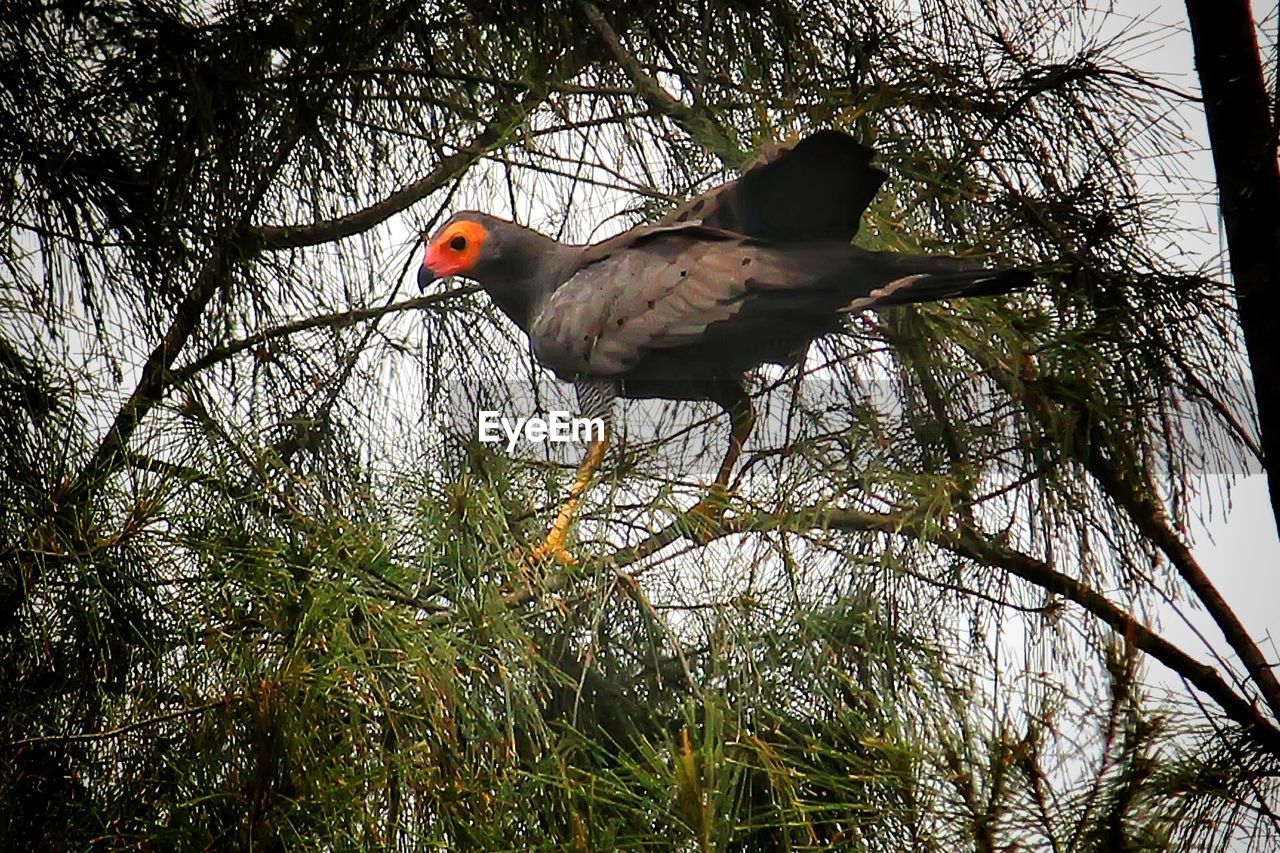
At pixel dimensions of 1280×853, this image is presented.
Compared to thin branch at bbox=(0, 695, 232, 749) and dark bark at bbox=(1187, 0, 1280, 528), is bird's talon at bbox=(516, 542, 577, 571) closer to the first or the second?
thin branch at bbox=(0, 695, 232, 749)

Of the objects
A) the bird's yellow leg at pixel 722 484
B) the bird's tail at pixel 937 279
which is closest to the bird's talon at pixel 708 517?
the bird's yellow leg at pixel 722 484

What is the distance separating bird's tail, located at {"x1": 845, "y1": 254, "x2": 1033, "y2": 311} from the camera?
2.30 ft

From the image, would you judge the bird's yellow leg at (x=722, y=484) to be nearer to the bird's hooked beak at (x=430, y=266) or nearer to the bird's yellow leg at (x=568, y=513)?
the bird's yellow leg at (x=568, y=513)

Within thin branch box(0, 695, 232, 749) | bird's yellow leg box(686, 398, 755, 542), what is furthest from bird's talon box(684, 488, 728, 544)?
thin branch box(0, 695, 232, 749)

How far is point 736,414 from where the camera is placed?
788mm

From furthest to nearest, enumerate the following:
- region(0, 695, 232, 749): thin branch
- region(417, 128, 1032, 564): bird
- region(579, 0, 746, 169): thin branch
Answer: region(579, 0, 746, 169): thin branch, region(417, 128, 1032, 564): bird, region(0, 695, 232, 749): thin branch

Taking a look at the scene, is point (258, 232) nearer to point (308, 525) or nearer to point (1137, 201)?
point (308, 525)

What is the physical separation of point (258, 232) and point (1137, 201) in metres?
0.56

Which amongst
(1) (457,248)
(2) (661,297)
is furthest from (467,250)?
(2) (661,297)

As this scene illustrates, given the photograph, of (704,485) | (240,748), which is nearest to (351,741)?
(240,748)

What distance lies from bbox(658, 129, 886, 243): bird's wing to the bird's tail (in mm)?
43

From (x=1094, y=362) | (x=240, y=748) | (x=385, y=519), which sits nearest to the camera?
(x=240, y=748)

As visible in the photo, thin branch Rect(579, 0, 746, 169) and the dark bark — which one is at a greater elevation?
thin branch Rect(579, 0, 746, 169)

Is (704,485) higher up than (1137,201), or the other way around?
(1137,201)
